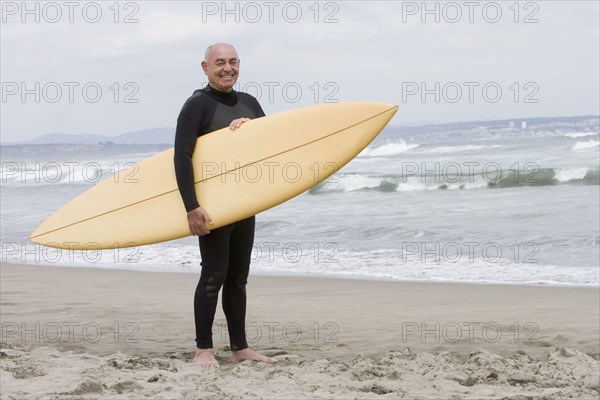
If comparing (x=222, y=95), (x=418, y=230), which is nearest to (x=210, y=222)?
(x=222, y=95)

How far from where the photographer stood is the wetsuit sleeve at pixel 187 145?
10.6 ft

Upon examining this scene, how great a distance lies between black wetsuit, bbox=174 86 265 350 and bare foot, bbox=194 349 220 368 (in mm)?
23

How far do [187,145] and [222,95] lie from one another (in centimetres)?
28

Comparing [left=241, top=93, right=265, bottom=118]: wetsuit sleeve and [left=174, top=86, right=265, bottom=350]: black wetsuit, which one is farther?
[left=241, top=93, right=265, bottom=118]: wetsuit sleeve

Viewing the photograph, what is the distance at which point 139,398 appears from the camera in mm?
2664

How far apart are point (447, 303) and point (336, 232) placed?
13.0ft

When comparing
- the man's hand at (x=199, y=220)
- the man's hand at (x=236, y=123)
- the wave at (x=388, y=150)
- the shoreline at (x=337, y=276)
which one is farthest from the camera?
the wave at (x=388, y=150)

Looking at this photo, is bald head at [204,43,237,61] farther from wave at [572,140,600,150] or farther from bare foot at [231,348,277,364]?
wave at [572,140,600,150]

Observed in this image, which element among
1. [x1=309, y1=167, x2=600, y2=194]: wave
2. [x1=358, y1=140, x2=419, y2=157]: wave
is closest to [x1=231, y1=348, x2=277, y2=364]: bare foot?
[x1=309, y1=167, x2=600, y2=194]: wave

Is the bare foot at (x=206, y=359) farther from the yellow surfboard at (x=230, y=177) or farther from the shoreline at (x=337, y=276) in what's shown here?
the shoreline at (x=337, y=276)

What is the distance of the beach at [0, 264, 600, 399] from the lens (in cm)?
291

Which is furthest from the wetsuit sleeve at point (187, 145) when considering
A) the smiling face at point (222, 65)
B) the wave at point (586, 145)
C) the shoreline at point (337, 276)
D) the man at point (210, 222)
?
the wave at point (586, 145)

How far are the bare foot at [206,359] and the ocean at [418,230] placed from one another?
3140 mm

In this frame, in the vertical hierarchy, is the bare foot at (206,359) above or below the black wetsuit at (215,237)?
below
